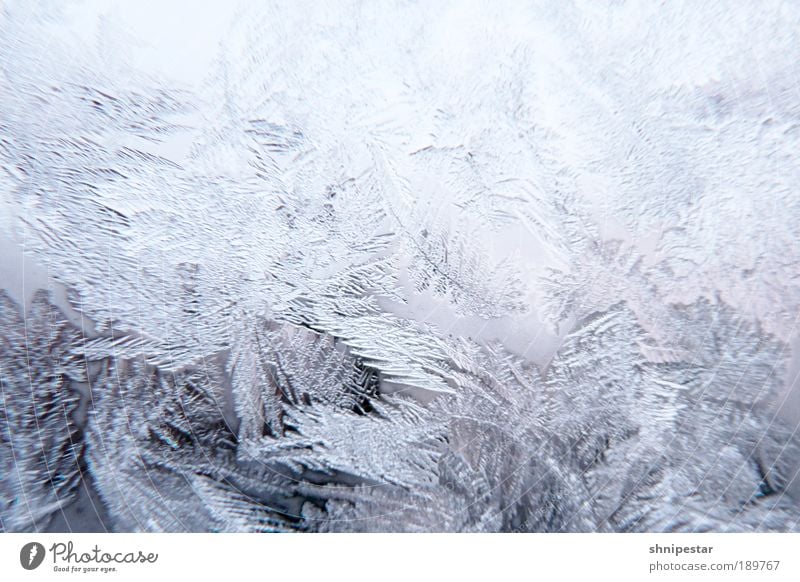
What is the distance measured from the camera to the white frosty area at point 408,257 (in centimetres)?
56

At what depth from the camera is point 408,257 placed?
581 millimetres

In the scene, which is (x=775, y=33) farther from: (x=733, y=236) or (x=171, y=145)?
(x=171, y=145)

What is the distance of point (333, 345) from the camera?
574 mm

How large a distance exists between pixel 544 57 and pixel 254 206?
0.40m

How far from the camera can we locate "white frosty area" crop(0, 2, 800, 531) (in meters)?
0.56
